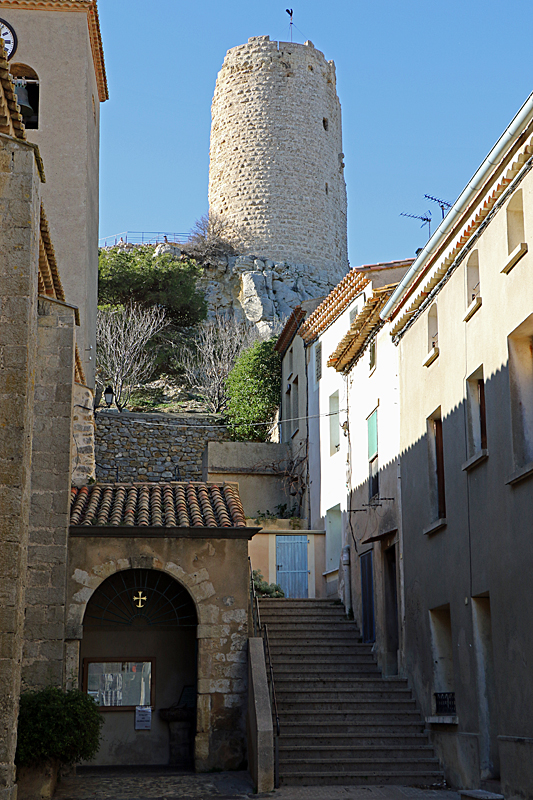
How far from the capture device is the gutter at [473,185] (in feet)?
30.8

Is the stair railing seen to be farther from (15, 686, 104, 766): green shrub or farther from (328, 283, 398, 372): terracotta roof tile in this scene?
(328, 283, 398, 372): terracotta roof tile

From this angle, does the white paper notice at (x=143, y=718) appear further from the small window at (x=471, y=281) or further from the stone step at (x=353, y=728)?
the small window at (x=471, y=281)

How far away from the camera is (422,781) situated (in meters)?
12.4

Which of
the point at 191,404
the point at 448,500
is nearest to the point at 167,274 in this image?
the point at 191,404

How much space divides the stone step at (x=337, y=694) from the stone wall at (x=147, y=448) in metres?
13.1

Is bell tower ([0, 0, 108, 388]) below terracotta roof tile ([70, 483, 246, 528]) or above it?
above

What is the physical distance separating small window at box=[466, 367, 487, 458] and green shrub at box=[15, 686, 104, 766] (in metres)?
6.02

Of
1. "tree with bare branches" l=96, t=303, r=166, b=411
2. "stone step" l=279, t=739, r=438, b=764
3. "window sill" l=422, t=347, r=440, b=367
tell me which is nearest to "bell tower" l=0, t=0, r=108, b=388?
"window sill" l=422, t=347, r=440, b=367

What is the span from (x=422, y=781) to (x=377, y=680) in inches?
101

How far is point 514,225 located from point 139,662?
980cm

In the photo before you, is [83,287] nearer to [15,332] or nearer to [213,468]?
[213,468]

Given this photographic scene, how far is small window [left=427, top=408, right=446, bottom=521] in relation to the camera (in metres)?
13.1

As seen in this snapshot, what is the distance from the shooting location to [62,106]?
2141 cm

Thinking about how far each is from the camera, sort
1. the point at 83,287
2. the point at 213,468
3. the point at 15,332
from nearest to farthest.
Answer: the point at 15,332, the point at 83,287, the point at 213,468
